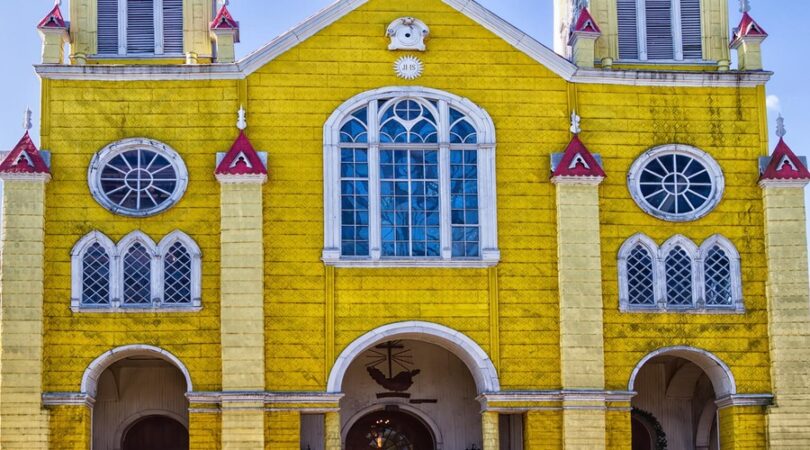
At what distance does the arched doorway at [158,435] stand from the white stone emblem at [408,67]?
969cm

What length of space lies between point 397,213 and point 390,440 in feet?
20.9

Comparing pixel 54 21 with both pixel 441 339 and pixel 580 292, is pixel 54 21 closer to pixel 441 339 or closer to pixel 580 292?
pixel 441 339

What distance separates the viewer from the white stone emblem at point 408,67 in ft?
108

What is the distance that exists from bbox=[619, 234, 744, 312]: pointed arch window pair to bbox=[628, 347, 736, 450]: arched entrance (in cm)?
327

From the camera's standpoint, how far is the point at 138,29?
34125mm

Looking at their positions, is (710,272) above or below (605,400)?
above

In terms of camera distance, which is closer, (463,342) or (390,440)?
(463,342)

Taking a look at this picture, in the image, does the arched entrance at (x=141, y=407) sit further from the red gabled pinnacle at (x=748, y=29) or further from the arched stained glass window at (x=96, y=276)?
the red gabled pinnacle at (x=748, y=29)

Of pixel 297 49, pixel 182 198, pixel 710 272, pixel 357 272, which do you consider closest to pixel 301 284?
pixel 357 272

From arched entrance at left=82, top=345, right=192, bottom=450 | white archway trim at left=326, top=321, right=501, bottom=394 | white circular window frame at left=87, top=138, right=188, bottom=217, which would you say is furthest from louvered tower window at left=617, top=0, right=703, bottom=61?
arched entrance at left=82, top=345, right=192, bottom=450

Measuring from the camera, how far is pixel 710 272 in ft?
108

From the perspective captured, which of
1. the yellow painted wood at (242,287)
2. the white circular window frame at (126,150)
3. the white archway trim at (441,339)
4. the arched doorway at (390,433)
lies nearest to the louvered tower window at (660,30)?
the white archway trim at (441,339)

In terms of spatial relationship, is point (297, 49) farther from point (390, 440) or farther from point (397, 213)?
point (390, 440)

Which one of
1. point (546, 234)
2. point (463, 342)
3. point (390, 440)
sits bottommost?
point (390, 440)
